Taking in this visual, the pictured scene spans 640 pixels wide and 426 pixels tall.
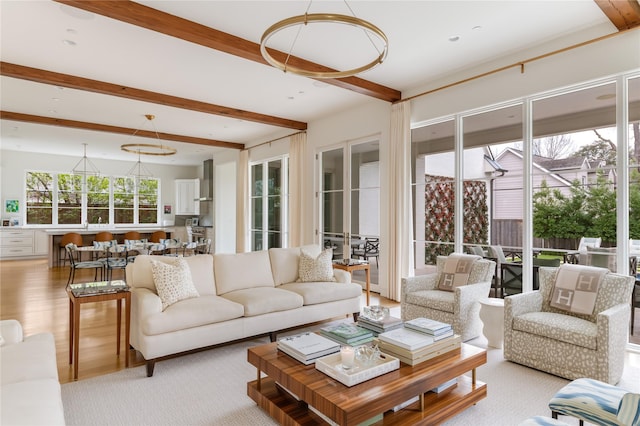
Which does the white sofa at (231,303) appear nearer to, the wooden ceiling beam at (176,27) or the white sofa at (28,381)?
the white sofa at (28,381)

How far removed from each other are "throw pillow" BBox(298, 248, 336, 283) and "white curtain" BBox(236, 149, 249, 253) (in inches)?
202

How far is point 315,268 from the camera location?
4.54 metres

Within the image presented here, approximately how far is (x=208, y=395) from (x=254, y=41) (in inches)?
131

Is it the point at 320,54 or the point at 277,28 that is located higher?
the point at 320,54

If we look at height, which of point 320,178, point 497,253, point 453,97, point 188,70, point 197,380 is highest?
point 188,70

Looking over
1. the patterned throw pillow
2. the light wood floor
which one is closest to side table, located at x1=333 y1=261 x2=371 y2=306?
the light wood floor

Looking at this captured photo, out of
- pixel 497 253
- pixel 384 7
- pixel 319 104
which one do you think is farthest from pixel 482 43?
pixel 319 104

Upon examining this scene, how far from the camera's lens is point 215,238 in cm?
1107

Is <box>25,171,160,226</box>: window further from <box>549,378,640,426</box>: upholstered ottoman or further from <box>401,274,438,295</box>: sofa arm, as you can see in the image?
<box>549,378,640,426</box>: upholstered ottoman

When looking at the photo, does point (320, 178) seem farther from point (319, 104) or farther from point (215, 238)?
point (215, 238)

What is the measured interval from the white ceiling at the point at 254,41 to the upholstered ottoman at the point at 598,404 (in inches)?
120

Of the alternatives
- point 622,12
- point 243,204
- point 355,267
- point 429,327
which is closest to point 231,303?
→ point 429,327

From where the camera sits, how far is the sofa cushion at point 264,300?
3.61 m

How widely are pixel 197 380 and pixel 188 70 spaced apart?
3741 mm
